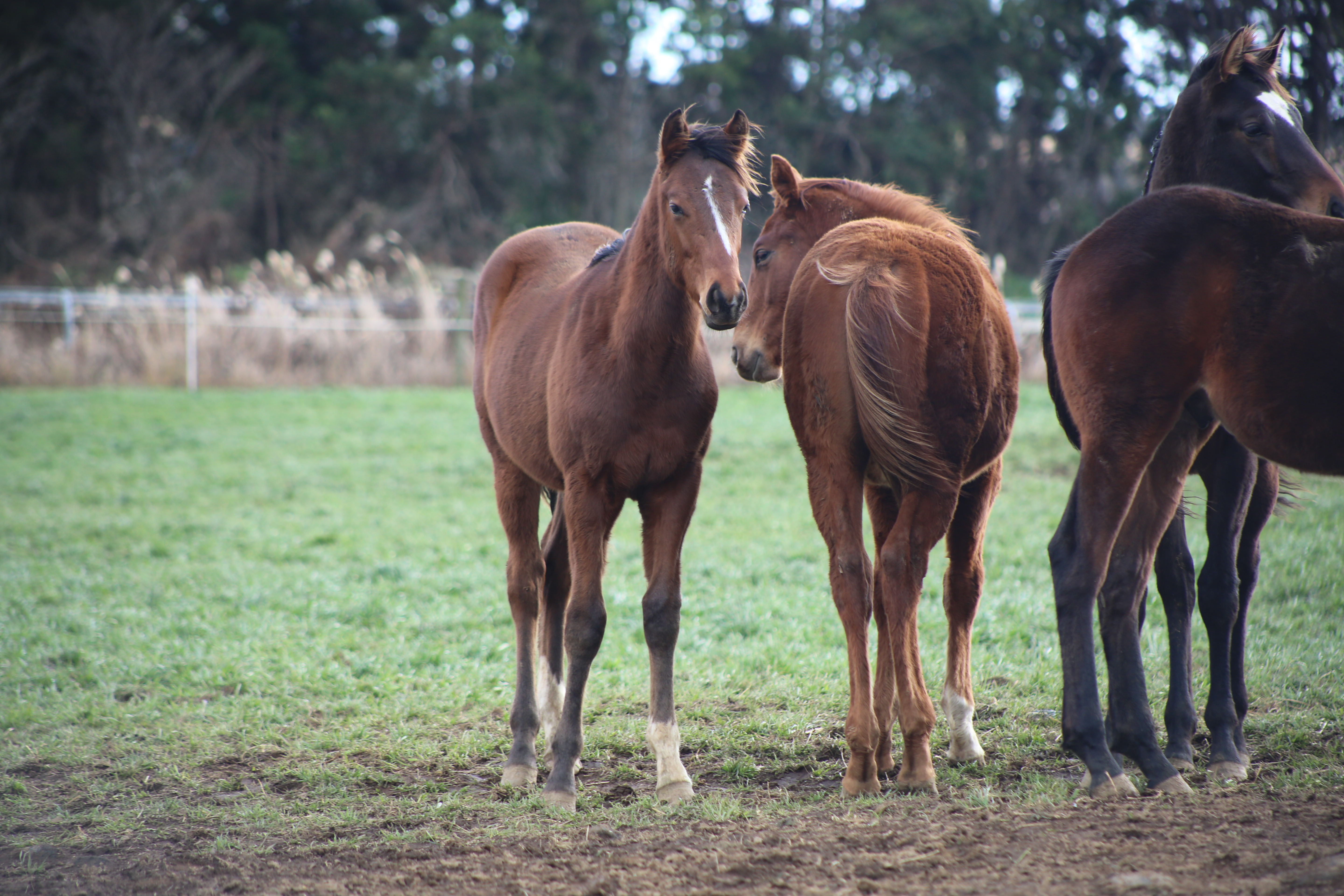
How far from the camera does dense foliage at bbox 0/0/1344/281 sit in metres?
24.8

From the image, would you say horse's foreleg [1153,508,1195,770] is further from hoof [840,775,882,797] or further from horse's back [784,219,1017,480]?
hoof [840,775,882,797]

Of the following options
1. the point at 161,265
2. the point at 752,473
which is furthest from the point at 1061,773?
the point at 161,265

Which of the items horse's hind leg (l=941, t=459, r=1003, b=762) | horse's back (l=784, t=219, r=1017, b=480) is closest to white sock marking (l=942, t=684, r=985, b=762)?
horse's hind leg (l=941, t=459, r=1003, b=762)

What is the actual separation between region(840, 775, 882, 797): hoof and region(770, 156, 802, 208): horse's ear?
7.47ft

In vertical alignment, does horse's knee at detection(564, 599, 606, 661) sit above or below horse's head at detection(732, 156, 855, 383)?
below

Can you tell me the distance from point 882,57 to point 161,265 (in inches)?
828

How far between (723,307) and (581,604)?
1.22m

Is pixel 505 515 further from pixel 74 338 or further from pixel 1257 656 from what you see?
pixel 74 338

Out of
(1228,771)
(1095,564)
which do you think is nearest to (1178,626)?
(1228,771)

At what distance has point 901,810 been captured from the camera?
3043 mm

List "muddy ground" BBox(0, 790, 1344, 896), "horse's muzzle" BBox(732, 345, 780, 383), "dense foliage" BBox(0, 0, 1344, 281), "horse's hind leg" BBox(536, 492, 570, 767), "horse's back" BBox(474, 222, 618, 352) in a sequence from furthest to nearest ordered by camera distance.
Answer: "dense foliage" BBox(0, 0, 1344, 281) → "horse's back" BBox(474, 222, 618, 352) → "horse's hind leg" BBox(536, 492, 570, 767) → "horse's muzzle" BBox(732, 345, 780, 383) → "muddy ground" BBox(0, 790, 1344, 896)

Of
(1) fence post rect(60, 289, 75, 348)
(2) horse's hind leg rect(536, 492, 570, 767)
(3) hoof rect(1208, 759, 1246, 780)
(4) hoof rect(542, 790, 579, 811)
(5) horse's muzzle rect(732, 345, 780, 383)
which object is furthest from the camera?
(1) fence post rect(60, 289, 75, 348)

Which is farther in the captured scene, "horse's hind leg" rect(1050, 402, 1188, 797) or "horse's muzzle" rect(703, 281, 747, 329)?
"horse's muzzle" rect(703, 281, 747, 329)

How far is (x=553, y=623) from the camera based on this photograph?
14.3 ft
